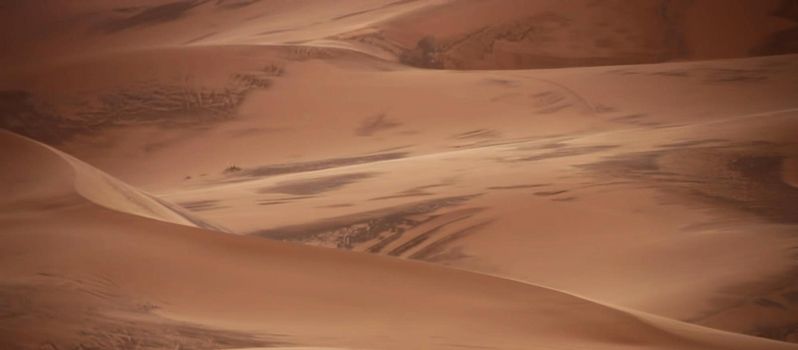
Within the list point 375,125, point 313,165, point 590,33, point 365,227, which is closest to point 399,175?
point 365,227

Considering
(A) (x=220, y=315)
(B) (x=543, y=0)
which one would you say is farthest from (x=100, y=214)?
(B) (x=543, y=0)

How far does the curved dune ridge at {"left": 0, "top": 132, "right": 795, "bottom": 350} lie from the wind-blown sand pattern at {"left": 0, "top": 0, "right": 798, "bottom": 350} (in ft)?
0.04

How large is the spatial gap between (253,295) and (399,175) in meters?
4.24

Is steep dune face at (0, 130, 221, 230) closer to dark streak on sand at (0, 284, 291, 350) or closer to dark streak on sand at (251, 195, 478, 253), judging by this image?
dark streak on sand at (0, 284, 291, 350)

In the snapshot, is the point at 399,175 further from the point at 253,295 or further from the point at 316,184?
the point at 253,295

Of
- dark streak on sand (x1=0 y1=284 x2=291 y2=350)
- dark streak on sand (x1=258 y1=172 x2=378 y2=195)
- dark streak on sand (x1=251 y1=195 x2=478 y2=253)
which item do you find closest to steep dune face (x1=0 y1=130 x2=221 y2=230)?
dark streak on sand (x1=0 y1=284 x2=291 y2=350)

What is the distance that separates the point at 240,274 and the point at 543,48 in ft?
33.3

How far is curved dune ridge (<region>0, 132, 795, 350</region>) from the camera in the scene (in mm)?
2938

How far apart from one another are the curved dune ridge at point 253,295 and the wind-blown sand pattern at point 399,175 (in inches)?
0.4

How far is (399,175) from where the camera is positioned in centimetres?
759

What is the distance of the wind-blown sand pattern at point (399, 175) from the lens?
10.9 ft

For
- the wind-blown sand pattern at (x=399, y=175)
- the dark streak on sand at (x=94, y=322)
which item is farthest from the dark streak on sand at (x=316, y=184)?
the dark streak on sand at (x=94, y=322)

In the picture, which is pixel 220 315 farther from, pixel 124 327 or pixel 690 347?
pixel 690 347

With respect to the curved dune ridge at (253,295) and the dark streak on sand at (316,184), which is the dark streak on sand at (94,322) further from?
the dark streak on sand at (316,184)
